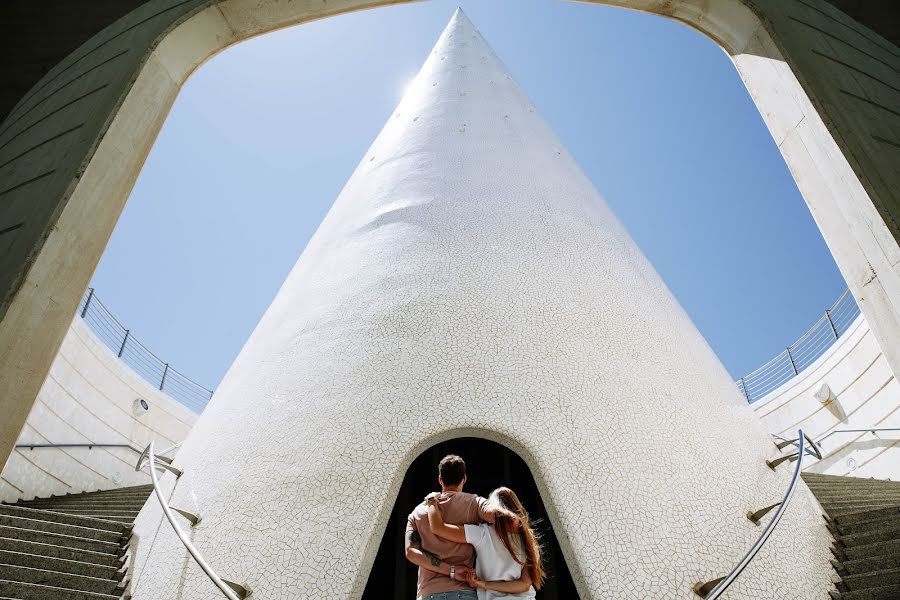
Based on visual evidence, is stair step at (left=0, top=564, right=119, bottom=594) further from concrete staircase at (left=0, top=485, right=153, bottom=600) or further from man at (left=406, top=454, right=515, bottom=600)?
man at (left=406, top=454, right=515, bottom=600)

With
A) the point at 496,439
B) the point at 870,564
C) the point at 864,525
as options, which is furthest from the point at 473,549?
the point at 864,525

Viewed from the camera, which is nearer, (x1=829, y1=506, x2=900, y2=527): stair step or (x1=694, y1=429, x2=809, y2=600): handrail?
(x1=694, y1=429, x2=809, y2=600): handrail

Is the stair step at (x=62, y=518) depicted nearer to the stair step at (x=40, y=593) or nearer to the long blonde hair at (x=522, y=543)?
the stair step at (x=40, y=593)

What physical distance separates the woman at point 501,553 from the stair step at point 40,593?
223cm

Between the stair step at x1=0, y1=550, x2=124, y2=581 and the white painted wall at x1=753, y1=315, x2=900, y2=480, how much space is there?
31.0 ft

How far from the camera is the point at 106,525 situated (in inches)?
167

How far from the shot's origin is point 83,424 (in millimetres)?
9164

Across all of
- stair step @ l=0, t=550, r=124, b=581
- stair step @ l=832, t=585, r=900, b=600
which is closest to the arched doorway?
stair step @ l=832, t=585, r=900, b=600

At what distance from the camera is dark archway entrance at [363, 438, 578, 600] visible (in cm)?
379

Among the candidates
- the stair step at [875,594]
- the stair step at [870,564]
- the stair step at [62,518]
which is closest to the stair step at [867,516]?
the stair step at [870,564]

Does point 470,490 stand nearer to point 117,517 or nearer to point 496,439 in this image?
point 496,439

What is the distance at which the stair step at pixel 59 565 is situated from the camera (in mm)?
3533

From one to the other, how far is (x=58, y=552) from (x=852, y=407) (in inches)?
425

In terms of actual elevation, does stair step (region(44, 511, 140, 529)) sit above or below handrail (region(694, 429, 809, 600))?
above
